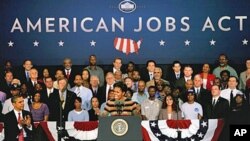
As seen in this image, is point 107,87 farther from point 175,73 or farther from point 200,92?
point 200,92

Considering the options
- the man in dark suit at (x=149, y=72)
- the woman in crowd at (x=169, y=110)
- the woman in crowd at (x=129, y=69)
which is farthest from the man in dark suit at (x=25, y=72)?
the woman in crowd at (x=169, y=110)

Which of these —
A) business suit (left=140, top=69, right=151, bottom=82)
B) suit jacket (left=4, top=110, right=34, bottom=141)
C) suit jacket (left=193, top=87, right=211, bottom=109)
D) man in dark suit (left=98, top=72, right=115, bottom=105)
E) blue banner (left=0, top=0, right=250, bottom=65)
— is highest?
blue banner (left=0, top=0, right=250, bottom=65)

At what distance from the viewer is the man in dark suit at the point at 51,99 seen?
11.6 meters

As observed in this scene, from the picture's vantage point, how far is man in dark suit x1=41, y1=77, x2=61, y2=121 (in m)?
11.6

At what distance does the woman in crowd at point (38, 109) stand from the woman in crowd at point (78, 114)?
1.56 ft

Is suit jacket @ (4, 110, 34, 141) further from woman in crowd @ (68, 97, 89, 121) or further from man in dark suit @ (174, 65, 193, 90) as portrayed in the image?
man in dark suit @ (174, 65, 193, 90)

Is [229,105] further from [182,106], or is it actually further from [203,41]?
[203,41]

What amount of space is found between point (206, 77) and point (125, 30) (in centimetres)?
223

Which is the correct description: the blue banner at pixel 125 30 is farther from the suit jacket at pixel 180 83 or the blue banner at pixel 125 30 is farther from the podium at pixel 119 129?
the podium at pixel 119 129

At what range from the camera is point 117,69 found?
42.2 ft

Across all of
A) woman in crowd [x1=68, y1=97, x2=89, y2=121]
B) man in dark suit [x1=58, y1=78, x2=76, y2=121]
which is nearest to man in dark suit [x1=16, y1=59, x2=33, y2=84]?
man in dark suit [x1=58, y1=78, x2=76, y2=121]

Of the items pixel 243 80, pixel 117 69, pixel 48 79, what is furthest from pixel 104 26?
pixel 243 80

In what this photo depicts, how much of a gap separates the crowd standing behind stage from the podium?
6.95 ft

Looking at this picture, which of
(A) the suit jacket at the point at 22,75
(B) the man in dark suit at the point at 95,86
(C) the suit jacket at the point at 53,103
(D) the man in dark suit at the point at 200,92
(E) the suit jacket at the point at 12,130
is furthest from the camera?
(A) the suit jacket at the point at 22,75
